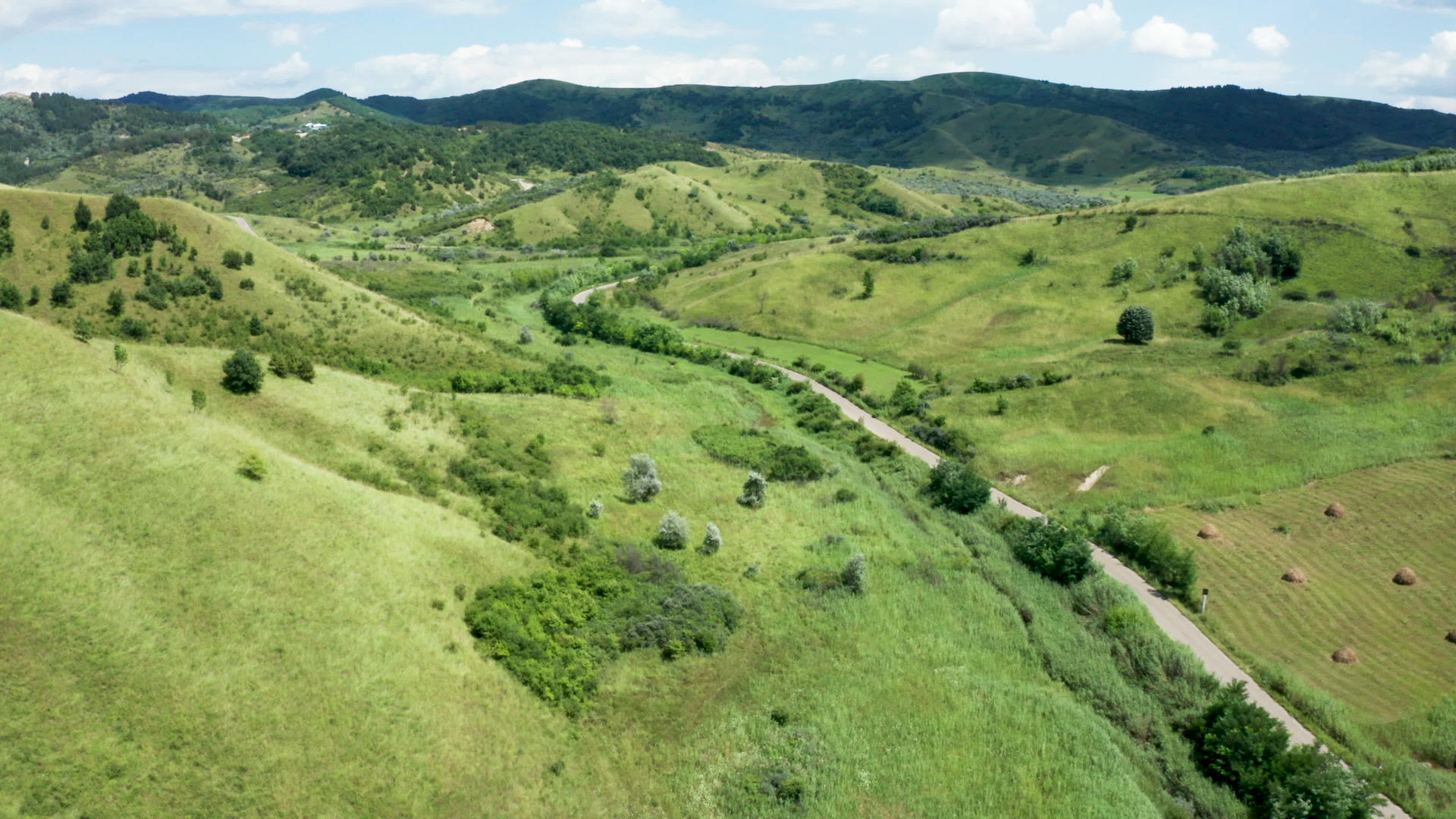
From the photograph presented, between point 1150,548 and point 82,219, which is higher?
point 82,219

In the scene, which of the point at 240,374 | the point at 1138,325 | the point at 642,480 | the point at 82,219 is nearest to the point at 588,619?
the point at 642,480

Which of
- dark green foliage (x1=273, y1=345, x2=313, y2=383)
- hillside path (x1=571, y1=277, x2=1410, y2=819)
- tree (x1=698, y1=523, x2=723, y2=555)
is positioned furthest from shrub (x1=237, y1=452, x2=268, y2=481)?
hillside path (x1=571, y1=277, x2=1410, y2=819)

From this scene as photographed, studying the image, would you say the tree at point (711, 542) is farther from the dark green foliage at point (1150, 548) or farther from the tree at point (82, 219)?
the tree at point (82, 219)

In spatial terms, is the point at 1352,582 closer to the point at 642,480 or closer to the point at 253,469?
the point at 642,480

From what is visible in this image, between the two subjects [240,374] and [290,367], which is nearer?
[240,374]

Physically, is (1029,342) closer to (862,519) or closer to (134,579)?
(862,519)

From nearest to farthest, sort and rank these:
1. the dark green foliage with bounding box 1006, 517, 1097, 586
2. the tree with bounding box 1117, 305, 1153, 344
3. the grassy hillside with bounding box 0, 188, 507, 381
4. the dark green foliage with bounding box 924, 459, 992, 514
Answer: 1. the dark green foliage with bounding box 1006, 517, 1097, 586
2. the dark green foliage with bounding box 924, 459, 992, 514
3. the grassy hillside with bounding box 0, 188, 507, 381
4. the tree with bounding box 1117, 305, 1153, 344

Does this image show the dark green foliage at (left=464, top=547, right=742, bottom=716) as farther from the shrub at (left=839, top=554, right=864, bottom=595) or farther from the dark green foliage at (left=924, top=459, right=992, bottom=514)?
the dark green foliage at (left=924, top=459, right=992, bottom=514)
